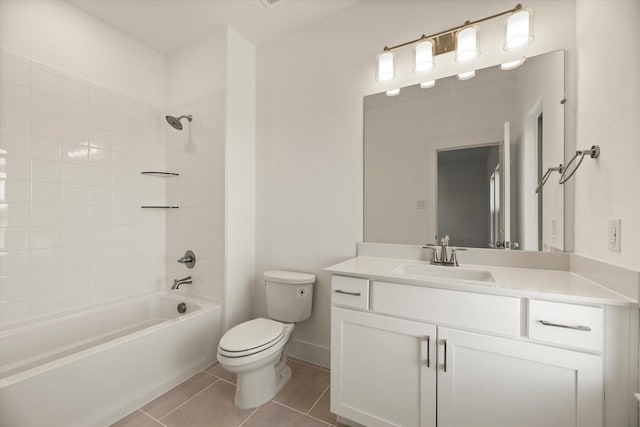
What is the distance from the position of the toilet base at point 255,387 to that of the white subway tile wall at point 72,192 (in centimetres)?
135

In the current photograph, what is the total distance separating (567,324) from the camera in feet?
3.05

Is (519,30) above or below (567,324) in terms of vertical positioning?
above

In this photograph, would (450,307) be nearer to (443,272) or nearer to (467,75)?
(443,272)

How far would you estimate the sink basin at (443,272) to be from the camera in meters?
1.36

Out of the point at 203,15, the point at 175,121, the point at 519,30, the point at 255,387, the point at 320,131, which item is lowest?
the point at 255,387

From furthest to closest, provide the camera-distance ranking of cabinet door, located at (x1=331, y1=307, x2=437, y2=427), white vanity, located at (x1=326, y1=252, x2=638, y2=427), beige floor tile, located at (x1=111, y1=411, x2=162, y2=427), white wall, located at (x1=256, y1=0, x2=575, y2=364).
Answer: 1. white wall, located at (x1=256, y1=0, x2=575, y2=364)
2. beige floor tile, located at (x1=111, y1=411, x2=162, y2=427)
3. cabinet door, located at (x1=331, y1=307, x2=437, y2=427)
4. white vanity, located at (x1=326, y1=252, x2=638, y2=427)

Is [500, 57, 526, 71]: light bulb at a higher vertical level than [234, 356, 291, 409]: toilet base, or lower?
higher

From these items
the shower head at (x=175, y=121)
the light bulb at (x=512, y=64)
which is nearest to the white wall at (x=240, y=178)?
the shower head at (x=175, y=121)

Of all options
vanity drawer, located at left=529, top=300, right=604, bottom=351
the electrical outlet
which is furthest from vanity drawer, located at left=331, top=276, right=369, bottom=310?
the electrical outlet

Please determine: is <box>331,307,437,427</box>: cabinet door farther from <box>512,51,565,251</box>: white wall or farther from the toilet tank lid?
<box>512,51,565,251</box>: white wall

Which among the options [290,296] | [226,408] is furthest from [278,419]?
[290,296]

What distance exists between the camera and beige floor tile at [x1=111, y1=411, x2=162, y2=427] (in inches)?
55.3

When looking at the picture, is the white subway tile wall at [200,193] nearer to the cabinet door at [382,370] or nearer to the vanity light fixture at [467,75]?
the cabinet door at [382,370]

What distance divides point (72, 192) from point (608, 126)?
303 cm
